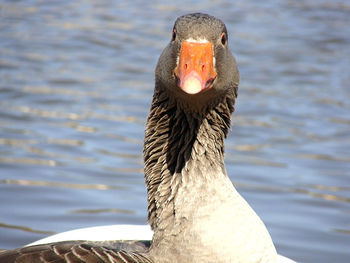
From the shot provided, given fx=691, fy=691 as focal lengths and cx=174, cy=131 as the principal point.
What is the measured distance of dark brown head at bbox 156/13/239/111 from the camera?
3.47 m

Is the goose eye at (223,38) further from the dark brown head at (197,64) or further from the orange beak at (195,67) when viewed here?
the orange beak at (195,67)

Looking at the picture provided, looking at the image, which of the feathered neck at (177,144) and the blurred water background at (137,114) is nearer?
the feathered neck at (177,144)

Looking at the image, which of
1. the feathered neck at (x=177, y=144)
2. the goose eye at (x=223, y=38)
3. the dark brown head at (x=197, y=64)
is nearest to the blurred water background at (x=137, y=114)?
the feathered neck at (x=177, y=144)

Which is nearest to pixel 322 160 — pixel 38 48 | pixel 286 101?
pixel 286 101

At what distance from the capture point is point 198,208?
152 inches

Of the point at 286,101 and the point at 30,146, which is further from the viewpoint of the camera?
the point at 286,101

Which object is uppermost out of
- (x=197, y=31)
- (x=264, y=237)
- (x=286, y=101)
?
(x=286, y=101)

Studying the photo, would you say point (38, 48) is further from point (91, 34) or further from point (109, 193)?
point (109, 193)

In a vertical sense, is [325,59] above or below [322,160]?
above

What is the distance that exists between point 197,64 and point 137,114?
18.3 ft

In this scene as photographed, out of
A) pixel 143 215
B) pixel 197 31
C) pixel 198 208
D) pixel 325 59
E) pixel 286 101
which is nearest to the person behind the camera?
pixel 197 31

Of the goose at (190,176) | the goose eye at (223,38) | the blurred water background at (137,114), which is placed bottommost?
the goose at (190,176)

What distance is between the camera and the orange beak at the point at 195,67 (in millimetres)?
3377

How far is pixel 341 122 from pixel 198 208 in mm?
5644
